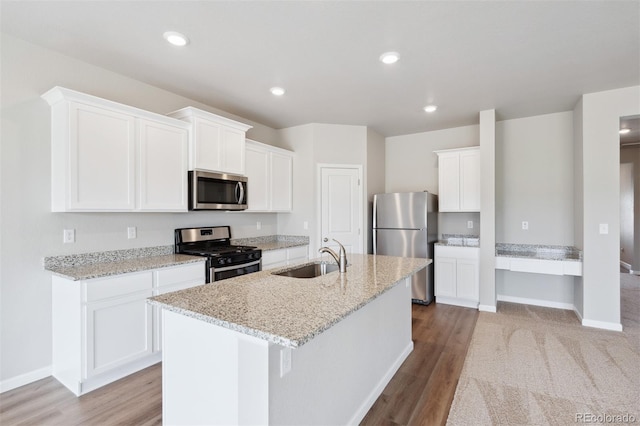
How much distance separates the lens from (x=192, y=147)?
10.6 feet

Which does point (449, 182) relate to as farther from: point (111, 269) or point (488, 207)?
point (111, 269)

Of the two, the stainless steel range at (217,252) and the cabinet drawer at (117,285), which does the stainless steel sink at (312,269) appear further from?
the cabinet drawer at (117,285)

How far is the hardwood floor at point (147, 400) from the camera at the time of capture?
203 cm

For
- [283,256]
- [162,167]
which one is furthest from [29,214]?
[283,256]

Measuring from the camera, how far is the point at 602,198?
3.48 m

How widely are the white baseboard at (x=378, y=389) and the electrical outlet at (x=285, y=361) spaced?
0.85 meters

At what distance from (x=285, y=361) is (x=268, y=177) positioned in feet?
10.6

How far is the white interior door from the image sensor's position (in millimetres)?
4672

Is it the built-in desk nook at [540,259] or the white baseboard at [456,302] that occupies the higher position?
the built-in desk nook at [540,259]

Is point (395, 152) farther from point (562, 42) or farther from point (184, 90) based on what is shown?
point (184, 90)

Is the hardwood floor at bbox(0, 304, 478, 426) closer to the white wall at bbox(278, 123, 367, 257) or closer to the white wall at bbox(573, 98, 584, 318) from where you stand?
the white wall at bbox(573, 98, 584, 318)

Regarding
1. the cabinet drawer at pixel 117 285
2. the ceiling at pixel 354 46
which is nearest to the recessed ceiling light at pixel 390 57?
the ceiling at pixel 354 46

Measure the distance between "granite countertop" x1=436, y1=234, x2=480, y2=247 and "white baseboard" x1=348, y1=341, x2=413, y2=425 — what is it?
6.71 ft

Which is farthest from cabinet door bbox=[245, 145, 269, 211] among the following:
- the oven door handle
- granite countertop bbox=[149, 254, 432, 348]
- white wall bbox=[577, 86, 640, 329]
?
white wall bbox=[577, 86, 640, 329]
